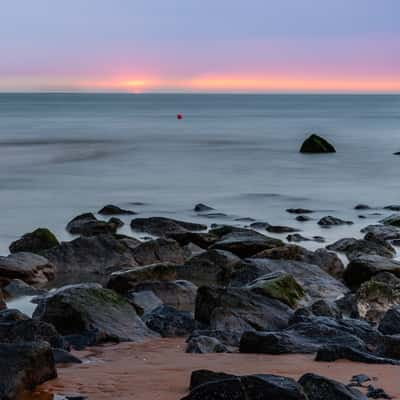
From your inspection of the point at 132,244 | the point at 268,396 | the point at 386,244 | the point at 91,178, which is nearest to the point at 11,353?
the point at 268,396

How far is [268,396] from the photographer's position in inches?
224

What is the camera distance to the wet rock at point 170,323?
9.50 meters

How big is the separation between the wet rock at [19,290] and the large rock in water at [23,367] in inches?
200

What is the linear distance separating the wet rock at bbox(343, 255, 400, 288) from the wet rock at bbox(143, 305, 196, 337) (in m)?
3.96

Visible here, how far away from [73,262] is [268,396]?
863cm

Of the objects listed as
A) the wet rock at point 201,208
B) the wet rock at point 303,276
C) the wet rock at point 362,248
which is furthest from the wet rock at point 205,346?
the wet rock at point 201,208

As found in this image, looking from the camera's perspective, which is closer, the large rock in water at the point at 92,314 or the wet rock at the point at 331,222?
the large rock in water at the point at 92,314

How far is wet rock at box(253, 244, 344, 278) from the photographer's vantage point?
45.4 feet

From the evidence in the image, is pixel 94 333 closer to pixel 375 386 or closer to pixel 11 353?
pixel 11 353

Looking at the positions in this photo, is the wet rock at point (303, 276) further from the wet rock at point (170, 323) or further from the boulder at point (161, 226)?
the boulder at point (161, 226)

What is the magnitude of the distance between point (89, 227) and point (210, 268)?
16.7ft

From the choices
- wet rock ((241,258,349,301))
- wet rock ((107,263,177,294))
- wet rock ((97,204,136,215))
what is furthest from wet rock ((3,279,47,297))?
wet rock ((97,204,136,215))

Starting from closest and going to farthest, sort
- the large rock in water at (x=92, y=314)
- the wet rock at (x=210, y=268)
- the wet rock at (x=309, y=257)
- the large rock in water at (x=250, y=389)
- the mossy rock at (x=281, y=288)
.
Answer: the large rock in water at (x=250, y=389)
the large rock in water at (x=92, y=314)
the mossy rock at (x=281, y=288)
the wet rock at (x=210, y=268)
the wet rock at (x=309, y=257)

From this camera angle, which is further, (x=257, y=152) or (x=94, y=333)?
(x=257, y=152)
